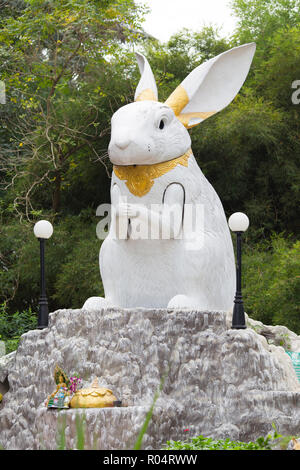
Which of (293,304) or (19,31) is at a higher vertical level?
(19,31)

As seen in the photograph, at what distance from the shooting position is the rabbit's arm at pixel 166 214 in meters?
5.72

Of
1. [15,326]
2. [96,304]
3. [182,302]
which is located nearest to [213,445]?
[182,302]

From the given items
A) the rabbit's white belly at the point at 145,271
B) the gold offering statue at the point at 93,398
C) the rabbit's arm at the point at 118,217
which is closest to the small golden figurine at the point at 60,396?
the gold offering statue at the point at 93,398

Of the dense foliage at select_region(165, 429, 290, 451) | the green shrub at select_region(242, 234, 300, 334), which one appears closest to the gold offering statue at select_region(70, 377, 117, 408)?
the dense foliage at select_region(165, 429, 290, 451)

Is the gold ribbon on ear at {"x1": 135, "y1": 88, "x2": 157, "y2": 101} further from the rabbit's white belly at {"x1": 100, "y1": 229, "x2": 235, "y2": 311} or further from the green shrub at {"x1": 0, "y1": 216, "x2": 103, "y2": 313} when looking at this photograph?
the green shrub at {"x1": 0, "y1": 216, "x2": 103, "y2": 313}

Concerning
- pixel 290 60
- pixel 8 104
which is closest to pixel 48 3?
pixel 8 104

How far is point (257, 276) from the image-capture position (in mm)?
9781

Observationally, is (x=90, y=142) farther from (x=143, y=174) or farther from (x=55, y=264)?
(x=143, y=174)

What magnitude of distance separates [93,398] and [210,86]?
3060 millimetres

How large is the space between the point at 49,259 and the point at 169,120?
206 inches

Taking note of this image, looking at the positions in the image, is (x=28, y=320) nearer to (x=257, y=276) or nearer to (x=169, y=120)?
(x=257, y=276)

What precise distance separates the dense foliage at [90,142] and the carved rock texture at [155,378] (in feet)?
13.6

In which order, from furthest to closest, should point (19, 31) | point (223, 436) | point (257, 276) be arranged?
point (19, 31)
point (257, 276)
point (223, 436)

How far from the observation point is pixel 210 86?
6.50m
